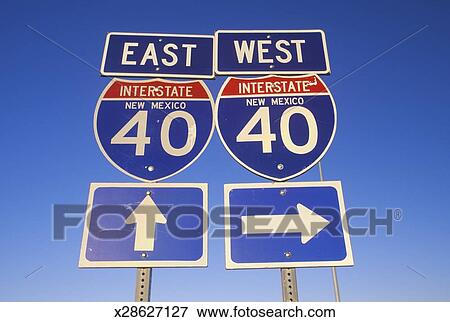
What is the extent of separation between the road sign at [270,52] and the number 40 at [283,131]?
0.30m

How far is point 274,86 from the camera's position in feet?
5.70

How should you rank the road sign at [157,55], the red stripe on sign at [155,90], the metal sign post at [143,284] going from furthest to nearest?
1. the road sign at [157,55]
2. the red stripe on sign at [155,90]
3. the metal sign post at [143,284]

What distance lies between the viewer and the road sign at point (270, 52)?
6.01 feet

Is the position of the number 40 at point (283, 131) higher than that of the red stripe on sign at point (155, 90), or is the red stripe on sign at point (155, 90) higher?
the red stripe on sign at point (155, 90)

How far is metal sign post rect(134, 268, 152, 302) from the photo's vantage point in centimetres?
133

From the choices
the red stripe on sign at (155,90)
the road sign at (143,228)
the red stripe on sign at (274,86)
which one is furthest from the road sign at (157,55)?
the road sign at (143,228)

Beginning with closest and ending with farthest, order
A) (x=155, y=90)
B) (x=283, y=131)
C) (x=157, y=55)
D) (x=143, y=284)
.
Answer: (x=143, y=284) → (x=283, y=131) → (x=155, y=90) → (x=157, y=55)

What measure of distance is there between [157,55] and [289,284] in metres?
1.44

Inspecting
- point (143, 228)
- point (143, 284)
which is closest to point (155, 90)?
point (143, 228)

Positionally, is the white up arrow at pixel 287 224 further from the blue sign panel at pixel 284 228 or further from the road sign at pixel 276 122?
the road sign at pixel 276 122

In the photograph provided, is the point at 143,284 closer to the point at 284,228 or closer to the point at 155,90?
the point at 284,228

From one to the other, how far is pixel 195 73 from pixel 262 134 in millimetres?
579
